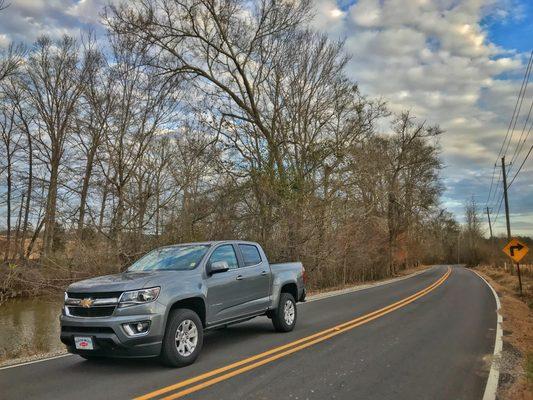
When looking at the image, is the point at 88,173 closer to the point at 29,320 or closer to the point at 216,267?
the point at 29,320

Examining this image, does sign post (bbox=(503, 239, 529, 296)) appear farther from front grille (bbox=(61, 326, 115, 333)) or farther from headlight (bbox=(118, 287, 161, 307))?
front grille (bbox=(61, 326, 115, 333))

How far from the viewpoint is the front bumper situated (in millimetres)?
6523

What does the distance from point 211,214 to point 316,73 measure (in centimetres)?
1427

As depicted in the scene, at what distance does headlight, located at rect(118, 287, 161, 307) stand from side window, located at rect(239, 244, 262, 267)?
2.60 m

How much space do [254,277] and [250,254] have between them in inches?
21.2

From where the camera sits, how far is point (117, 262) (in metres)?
19.5

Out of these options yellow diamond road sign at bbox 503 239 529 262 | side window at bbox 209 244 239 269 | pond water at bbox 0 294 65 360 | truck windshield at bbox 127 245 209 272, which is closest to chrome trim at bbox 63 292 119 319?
truck windshield at bbox 127 245 209 272

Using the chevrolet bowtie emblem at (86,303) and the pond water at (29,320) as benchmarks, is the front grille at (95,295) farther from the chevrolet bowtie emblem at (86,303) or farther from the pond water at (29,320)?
the pond water at (29,320)

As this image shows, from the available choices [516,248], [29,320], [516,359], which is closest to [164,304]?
[516,359]

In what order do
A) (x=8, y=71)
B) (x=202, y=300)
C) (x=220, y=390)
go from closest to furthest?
(x=220, y=390), (x=202, y=300), (x=8, y=71)

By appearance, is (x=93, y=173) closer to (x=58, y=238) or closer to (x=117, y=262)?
(x=58, y=238)

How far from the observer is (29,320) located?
1958 centimetres

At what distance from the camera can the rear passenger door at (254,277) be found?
29.2 feet

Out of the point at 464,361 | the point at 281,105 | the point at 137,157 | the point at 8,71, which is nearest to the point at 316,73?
the point at 281,105
